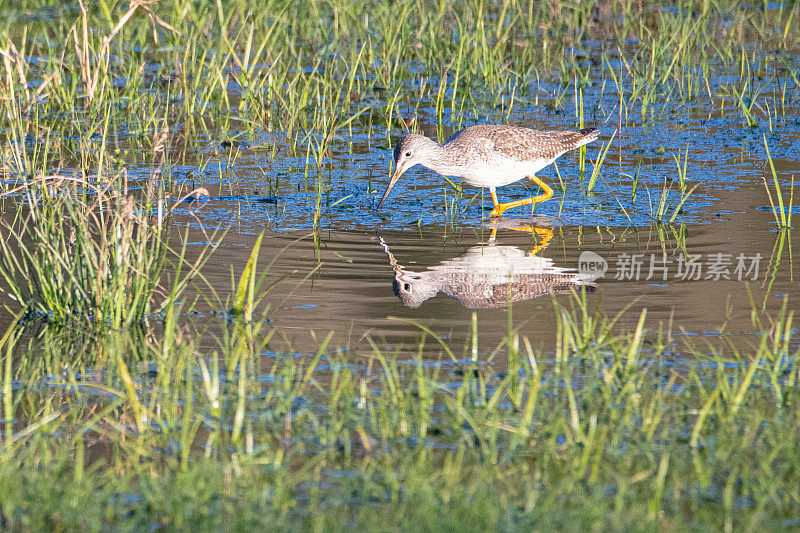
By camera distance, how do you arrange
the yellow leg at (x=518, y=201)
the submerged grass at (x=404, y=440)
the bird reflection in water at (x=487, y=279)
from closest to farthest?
the submerged grass at (x=404, y=440)
the bird reflection in water at (x=487, y=279)
the yellow leg at (x=518, y=201)

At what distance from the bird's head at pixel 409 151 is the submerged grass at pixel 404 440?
322 centimetres

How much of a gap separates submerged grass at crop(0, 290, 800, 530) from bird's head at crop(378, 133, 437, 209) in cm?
322

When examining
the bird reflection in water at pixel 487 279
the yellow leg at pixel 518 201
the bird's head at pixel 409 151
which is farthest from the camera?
the yellow leg at pixel 518 201

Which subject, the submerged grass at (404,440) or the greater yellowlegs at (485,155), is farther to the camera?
the greater yellowlegs at (485,155)

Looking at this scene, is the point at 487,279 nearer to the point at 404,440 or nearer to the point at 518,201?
the point at 518,201

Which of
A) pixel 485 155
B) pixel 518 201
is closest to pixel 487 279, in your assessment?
pixel 485 155

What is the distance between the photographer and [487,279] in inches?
259

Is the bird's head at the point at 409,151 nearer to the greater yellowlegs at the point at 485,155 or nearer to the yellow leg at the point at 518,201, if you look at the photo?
the greater yellowlegs at the point at 485,155

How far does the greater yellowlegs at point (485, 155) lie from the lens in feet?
27.2

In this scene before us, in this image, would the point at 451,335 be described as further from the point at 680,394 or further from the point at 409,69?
the point at 409,69

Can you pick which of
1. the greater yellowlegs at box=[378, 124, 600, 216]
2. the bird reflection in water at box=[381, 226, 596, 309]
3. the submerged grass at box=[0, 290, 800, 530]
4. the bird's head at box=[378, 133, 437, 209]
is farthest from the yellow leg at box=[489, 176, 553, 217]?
the submerged grass at box=[0, 290, 800, 530]

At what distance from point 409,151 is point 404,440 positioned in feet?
14.3

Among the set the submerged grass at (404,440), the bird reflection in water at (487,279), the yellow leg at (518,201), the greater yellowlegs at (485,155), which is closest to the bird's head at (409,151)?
the greater yellowlegs at (485,155)

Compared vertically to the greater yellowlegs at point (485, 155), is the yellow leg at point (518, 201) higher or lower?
lower
